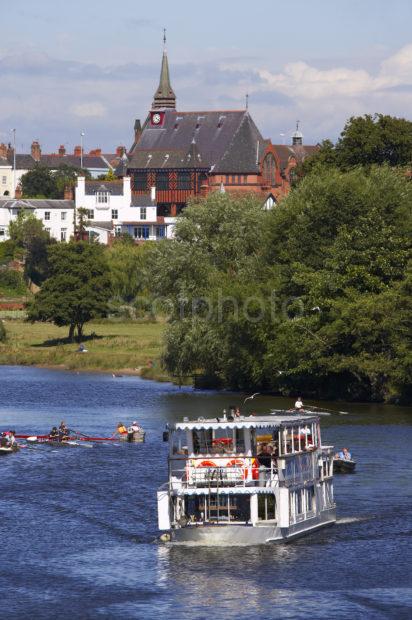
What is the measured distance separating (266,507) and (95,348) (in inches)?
3625

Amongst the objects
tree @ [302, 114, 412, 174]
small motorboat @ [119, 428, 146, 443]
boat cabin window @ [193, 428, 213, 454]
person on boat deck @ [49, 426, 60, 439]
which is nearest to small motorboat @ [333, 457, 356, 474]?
small motorboat @ [119, 428, 146, 443]

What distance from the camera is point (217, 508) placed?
59000 millimetres

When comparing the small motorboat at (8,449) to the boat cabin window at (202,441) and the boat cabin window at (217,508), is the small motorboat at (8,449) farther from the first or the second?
the boat cabin window at (217,508)

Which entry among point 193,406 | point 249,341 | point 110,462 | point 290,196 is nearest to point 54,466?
point 110,462

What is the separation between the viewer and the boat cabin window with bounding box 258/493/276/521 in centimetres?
5900

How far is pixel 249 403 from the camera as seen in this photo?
105875mm

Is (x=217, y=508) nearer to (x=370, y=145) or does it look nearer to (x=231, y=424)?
(x=231, y=424)

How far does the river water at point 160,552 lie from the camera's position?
175ft

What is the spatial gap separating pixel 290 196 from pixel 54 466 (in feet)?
134

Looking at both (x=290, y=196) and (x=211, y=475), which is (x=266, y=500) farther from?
(x=290, y=196)

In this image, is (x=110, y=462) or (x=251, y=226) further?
(x=251, y=226)

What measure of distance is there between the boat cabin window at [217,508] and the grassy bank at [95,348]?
6817 centimetres

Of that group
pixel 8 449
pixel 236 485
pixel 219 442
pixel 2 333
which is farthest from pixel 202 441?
pixel 2 333

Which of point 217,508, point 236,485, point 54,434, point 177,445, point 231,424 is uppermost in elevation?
point 231,424
